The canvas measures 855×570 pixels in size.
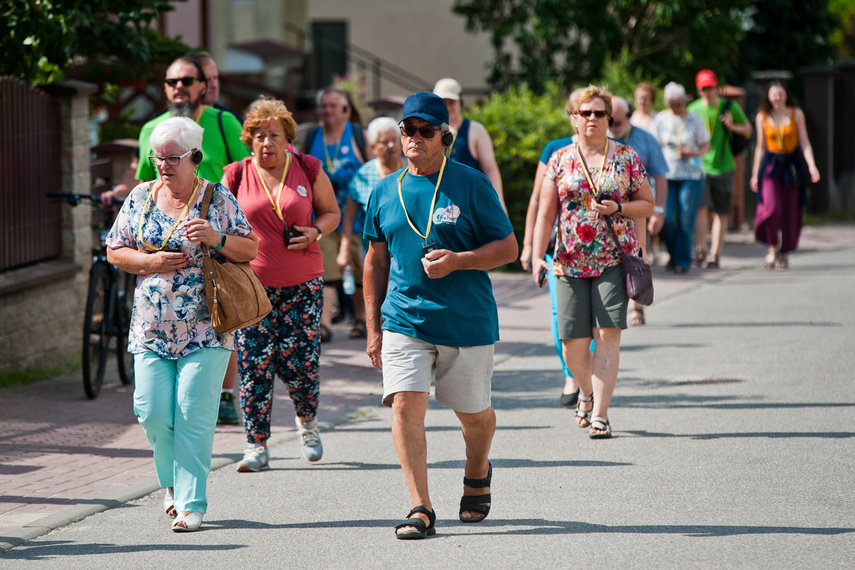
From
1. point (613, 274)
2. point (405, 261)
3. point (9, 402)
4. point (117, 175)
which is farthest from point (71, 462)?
point (117, 175)

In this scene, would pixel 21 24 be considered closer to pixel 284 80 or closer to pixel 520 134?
pixel 520 134

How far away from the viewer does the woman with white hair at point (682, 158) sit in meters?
13.5

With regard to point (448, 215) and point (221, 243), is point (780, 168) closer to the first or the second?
point (448, 215)

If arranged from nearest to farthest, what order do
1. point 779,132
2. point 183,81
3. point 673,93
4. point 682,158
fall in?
point 183,81, point 673,93, point 682,158, point 779,132

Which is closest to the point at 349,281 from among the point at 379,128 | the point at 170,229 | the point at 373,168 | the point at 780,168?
the point at 373,168

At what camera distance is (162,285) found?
504 cm

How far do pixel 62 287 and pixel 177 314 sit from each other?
4594 mm

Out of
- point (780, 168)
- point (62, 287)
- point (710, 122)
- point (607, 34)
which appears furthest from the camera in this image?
point (607, 34)

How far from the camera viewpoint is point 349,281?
32.8 ft

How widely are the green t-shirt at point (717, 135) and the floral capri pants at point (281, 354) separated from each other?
30.7 feet

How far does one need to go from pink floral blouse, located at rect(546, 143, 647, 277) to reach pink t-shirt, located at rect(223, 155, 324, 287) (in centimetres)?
147

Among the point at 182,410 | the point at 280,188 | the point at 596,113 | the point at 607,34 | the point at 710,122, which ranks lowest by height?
the point at 182,410

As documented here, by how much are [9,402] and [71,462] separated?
1789mm

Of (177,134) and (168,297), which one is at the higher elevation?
(177,134)
